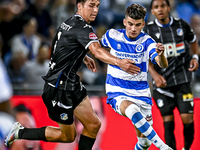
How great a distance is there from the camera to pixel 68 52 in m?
3.90

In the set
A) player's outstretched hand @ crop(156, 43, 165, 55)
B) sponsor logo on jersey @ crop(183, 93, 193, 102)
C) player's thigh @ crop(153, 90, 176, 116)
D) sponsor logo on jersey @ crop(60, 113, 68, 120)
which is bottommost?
player's thigh @ crop(153, 90, 176, 116)

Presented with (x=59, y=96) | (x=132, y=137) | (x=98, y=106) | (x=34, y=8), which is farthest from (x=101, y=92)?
(x=34, y=8)

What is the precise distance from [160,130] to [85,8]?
234 centimetres

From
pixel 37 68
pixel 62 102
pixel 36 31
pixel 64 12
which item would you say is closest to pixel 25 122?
pixel 62 102

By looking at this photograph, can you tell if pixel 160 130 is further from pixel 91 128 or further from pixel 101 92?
pixel 91 128

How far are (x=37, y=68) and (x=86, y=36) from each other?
3494mm

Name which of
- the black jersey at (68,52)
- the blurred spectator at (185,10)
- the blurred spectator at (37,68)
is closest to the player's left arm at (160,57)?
the black jersey at (68,52)

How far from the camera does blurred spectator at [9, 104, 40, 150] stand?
508 centimetres

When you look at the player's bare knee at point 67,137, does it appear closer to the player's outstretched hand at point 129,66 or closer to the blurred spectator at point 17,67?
the player's outstretched hand at point 129,66

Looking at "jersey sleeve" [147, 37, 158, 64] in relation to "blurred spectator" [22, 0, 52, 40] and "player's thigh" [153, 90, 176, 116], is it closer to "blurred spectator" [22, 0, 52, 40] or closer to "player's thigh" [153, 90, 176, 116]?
"player's thigh" [153, 90, 176, 116]

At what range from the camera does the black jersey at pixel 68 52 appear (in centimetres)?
380

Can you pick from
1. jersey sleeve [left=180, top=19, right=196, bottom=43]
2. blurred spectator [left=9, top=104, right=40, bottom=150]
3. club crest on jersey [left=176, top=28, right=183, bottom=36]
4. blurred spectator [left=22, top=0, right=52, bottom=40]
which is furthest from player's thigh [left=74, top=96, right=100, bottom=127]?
blurred spectator [left=22, top=0, right=52, bottom=40]

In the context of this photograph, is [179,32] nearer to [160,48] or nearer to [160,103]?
[160,103]

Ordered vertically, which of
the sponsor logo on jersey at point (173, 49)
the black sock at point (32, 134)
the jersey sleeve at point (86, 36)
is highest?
the jersey sleeve at point (86, 36)
